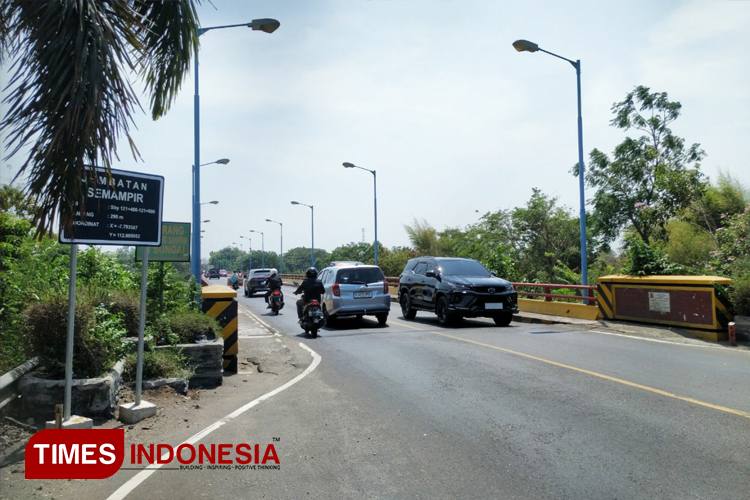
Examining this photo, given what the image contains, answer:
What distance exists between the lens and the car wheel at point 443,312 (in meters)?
15.2

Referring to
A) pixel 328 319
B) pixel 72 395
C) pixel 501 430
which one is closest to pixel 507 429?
pixel 501 430

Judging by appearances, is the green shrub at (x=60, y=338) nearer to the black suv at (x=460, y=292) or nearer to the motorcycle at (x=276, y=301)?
the black suv at (x=460, y=292)

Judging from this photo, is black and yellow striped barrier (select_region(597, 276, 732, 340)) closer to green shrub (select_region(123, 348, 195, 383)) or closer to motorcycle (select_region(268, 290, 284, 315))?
green shrub (select_region(123, 348, 195, 383))

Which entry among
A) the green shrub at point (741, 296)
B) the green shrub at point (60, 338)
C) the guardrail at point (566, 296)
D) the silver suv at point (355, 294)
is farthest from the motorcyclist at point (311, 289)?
the green shrub at point (741, 296)

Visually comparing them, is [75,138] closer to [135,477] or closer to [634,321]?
[135,477]

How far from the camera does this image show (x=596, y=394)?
6.88 metres

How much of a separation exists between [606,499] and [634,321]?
1172 centimetres

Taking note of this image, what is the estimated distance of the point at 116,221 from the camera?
6168mm

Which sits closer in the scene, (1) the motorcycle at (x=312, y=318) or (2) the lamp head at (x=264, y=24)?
(2) the lamp head at (x=264, y=24)

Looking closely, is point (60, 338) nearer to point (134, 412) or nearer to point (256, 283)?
point (134, 412)

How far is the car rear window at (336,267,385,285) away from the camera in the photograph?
631 inches

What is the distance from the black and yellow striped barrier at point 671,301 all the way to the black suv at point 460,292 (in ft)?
8.57

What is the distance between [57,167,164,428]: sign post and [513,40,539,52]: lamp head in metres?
13.2

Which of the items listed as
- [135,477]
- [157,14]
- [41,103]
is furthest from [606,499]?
[157,14]
